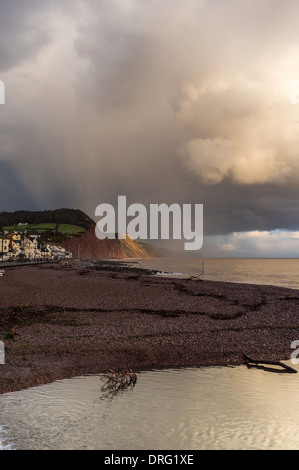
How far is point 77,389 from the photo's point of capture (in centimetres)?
1509

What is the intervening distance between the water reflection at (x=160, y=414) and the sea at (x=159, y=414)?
28 mm

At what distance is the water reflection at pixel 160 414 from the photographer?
36.4 ft

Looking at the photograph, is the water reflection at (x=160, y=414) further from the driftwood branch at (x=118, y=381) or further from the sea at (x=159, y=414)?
the driftwood branch at (x=118, y=381)

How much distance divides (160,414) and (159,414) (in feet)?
0.12

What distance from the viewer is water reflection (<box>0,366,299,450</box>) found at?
11094mm

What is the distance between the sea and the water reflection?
0.03 metres

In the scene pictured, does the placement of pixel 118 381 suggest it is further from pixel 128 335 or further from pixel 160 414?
A: pixel 128 335

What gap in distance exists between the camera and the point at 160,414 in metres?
13.0
